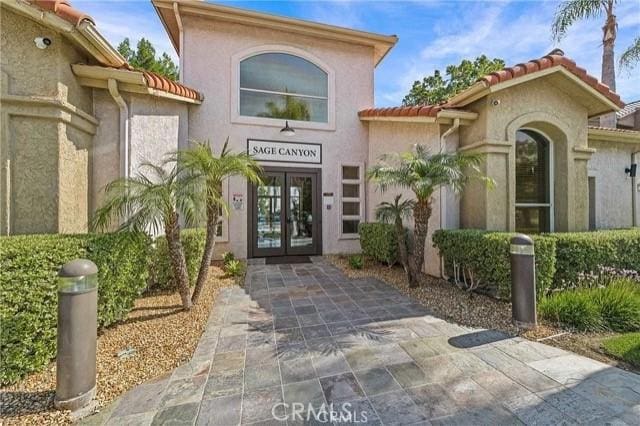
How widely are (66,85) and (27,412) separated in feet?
16.9

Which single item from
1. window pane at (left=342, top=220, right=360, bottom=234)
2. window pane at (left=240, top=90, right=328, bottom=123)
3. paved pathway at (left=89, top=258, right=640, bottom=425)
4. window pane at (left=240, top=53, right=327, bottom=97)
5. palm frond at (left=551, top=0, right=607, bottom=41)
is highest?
palm frond at (left=551, top=0, right=607, bottom=41)

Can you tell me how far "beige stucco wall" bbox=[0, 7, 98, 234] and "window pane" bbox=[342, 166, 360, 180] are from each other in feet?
24.4

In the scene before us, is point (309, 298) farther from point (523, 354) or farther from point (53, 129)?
Answer: point (53, 129)

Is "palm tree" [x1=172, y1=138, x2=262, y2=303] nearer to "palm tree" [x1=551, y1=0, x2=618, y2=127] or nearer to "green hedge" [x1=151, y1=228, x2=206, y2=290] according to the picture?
"green hedge" [x1=151, y1=228, x2=206, y2=290]

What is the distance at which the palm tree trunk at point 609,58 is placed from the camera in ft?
40.7

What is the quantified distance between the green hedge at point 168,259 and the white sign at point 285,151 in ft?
13.0

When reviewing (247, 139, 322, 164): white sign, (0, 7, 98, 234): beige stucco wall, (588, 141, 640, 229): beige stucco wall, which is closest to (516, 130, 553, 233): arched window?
(588, 141, 640, 229): beige stucco wall

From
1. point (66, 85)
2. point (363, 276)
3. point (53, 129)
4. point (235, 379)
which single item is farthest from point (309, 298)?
point (66, 85)

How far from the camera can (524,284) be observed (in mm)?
4453

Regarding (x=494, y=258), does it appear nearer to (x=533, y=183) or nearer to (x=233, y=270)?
(x=533, y=183)

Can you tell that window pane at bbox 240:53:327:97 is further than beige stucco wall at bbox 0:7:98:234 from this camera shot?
Yes

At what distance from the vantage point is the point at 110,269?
4086 millimetres

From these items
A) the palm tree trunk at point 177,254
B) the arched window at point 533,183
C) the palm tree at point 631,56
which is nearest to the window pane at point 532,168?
the arched window at point 533,183

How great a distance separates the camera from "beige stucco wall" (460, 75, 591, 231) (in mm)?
6816
